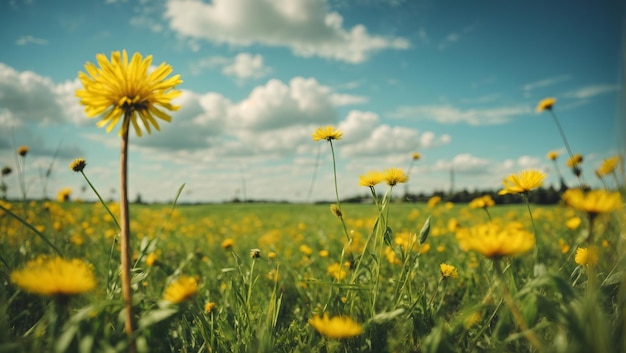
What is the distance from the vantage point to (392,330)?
149cm

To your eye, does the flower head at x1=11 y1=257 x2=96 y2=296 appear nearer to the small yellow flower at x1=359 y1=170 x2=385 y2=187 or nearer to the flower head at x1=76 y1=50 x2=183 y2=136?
the flower head at x1=76 y1=50 x2=183 y2=136

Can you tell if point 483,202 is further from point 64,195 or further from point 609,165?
point 64,195

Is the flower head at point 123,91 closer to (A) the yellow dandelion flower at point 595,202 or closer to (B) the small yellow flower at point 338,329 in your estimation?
(B) the small yellow flower at point 338,329

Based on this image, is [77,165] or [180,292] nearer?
[180,292]

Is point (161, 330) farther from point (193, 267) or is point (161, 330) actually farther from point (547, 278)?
point (193, 267)

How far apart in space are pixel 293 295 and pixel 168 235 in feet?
17.5

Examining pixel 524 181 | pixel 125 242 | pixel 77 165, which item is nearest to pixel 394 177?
pixel 524 181

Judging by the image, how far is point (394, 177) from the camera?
191 centimetres

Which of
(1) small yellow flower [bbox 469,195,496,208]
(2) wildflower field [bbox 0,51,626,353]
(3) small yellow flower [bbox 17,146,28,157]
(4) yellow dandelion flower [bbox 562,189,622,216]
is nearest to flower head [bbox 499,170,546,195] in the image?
(2) wildflower field [bbox 0,51,626,353]

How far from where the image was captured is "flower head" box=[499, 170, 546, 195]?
1655 mm

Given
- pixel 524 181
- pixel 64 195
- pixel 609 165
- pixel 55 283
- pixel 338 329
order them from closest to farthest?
pixel 55 283
pixel 338 329
pixel 524 181
pixel 609 165
pixel 64 195

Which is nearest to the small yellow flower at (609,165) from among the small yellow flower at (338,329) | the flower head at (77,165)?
the small yellow flower at (338,329)

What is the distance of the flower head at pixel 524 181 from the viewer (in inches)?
65.2

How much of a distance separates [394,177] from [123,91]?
1399 millimetres
